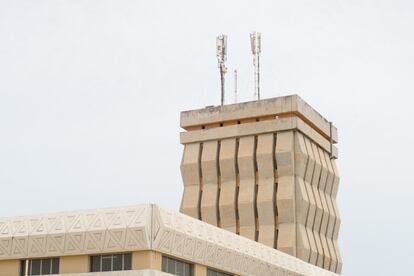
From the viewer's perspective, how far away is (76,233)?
4622 centimetres

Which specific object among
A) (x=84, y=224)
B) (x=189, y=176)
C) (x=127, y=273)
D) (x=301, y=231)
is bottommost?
(x=127, y=273)

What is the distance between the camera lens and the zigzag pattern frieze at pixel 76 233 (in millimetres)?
44812

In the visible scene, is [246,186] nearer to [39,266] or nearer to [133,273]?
[39,266]

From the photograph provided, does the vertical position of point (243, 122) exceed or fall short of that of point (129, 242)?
it exceeds it

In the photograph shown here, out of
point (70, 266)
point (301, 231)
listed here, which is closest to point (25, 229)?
point (70, 266)

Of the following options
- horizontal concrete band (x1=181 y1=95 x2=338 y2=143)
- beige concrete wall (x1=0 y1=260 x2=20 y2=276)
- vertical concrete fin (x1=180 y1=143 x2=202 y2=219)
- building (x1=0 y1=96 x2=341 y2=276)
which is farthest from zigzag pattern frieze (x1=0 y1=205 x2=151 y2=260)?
horizontal concrete band (x1=181 y1=95 x2=338 y2=143)

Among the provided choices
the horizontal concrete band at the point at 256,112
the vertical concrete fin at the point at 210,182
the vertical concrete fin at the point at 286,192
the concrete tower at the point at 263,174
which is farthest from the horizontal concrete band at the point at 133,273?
the horizontal concrete band at the point at 256,112

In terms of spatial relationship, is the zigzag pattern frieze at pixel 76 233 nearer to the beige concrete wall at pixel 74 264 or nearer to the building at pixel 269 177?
the beige concrete wall at pixel 74 264

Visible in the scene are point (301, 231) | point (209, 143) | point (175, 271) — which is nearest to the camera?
point (175, 271)

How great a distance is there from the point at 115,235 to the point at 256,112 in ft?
160

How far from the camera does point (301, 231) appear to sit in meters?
88.0

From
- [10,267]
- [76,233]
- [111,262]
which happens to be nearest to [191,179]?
[10,267]

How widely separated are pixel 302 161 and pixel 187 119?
15.3m

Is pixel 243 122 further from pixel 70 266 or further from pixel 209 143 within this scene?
pixel 70 266
